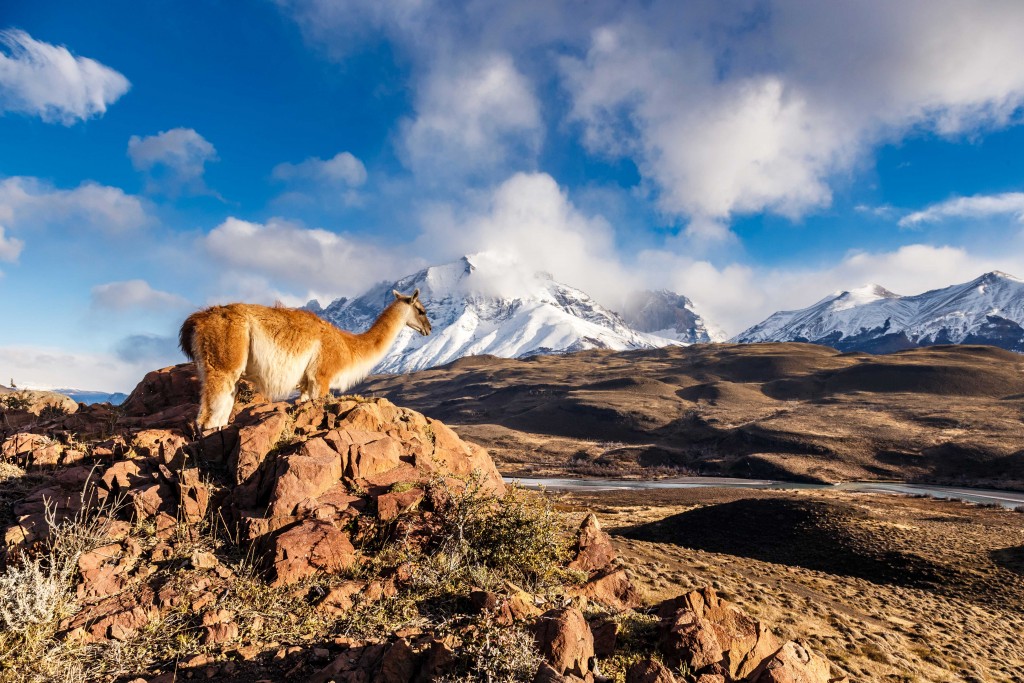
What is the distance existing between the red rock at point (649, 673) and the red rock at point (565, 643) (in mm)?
410

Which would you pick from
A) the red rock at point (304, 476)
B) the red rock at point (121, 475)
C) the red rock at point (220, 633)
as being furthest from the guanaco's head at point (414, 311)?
the red rock at point (220, 633)

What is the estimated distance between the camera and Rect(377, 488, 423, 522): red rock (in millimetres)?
7012

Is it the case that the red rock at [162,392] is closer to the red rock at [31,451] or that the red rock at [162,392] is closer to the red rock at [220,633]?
the red rock at [31,451]

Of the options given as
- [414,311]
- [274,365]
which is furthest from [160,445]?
[414,311]

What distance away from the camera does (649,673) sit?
4.42 metres

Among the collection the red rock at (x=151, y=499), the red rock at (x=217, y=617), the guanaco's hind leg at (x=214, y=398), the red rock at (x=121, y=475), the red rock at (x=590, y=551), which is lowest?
the red rock at (x=590, y=551)

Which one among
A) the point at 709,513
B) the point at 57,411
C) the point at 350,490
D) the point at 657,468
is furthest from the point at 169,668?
the point at 657,468

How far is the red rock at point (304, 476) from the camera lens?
22.3ft

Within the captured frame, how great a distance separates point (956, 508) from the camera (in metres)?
39.1

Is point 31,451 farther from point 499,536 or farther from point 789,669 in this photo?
point 789,669

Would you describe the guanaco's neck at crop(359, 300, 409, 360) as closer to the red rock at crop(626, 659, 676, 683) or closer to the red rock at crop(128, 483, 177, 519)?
the red rock at crop(128, 483, 177, 519)

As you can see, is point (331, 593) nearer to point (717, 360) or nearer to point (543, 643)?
point (543, 643)

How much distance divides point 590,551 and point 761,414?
308 ft

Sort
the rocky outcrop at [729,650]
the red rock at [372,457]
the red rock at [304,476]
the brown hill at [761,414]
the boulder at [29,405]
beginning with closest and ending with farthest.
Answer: the rocky outcrop at [729,650] → the red rock at [304,476] → the red rock at [372,457] → the boulder at [29,405] → the brown hill at [761,414]
